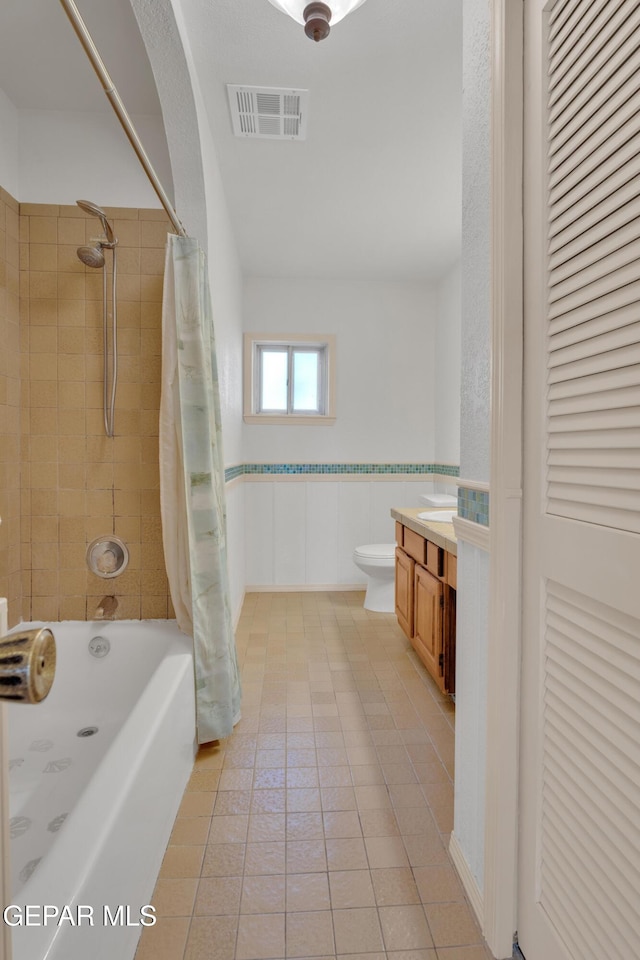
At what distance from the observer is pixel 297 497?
3988mm

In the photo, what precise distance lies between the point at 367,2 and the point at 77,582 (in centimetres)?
242

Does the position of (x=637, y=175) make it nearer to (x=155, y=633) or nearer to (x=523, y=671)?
(x=523, y=671)

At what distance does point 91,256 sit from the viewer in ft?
6.45

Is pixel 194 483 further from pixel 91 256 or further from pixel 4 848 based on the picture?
pixel 4 848

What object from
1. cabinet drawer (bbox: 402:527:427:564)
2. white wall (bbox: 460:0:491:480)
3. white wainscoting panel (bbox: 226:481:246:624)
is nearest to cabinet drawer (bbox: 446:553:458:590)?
cabinet drawer (bbox: 402:527:427:564)

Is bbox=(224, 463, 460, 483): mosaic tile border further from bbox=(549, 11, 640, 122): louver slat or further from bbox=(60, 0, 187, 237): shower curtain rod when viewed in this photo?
bbox=(549, 11, 640, 122): louver slat

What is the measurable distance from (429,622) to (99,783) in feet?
5.38

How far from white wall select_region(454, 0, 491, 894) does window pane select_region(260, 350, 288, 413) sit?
2817 mm

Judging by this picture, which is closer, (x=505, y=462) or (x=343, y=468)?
(x=505, y=462)

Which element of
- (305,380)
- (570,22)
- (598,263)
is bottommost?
(598,263)

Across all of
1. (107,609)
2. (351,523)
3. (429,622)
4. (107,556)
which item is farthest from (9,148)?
(351,523)

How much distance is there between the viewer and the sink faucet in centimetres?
209

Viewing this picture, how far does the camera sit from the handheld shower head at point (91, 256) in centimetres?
194

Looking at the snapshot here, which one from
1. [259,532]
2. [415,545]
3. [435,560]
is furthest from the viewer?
[259,532]
